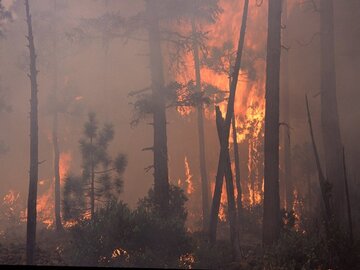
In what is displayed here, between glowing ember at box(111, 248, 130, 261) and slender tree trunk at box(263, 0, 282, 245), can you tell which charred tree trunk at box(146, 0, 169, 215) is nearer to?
glowing ember at box(111, 248, 130, 261)

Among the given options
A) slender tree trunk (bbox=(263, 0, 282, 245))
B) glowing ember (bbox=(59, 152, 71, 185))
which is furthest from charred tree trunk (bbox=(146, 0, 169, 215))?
glowing ember (bbox=(59, 152, 71, 185))

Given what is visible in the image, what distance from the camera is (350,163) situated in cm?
1986

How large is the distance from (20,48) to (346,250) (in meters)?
38.7

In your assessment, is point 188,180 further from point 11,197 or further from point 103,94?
point 11,197

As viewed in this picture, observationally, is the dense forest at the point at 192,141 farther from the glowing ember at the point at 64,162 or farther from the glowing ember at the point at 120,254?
the glowing ember at the point at 64,162

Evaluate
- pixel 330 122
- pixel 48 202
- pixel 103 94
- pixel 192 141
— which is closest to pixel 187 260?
pixel 330 122

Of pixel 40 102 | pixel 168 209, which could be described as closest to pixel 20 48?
pixel 40 102

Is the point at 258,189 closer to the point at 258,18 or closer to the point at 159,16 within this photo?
the point at 258,18

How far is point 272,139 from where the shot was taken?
36.7ft

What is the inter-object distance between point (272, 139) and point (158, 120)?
4732 millimetres

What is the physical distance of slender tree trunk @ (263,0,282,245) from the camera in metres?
10.9

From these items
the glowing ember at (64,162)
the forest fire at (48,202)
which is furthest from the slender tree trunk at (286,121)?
the glowing ember at (64,162)

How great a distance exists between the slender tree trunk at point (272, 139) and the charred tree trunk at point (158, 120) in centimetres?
414

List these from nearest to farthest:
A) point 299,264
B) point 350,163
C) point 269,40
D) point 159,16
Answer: point 299,264 < point 269,40 < point 159,16 < point 350,163
